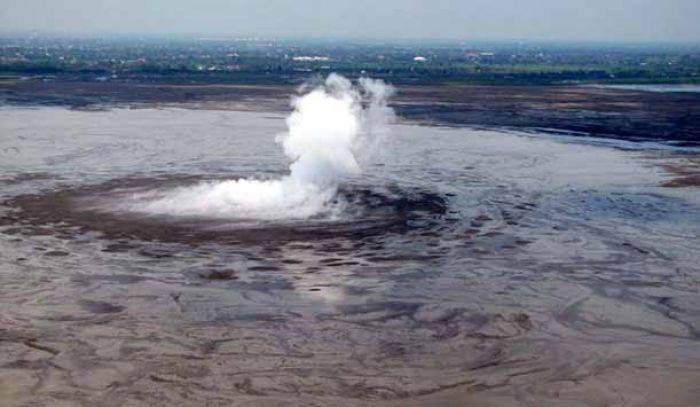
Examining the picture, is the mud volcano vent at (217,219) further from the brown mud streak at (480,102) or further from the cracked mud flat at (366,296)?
the brown mud streak at (480,102)

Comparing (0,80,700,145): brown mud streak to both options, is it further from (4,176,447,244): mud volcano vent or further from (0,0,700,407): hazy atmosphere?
(4,176,447,244): mud volcano vent

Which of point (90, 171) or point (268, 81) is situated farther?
point (268, 81)

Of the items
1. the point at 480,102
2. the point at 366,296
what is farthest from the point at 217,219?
the point at 480,102

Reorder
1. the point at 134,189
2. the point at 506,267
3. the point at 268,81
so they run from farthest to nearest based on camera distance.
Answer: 1. the point at 268,81
2. the point at 134,189
3. the point at 506,267

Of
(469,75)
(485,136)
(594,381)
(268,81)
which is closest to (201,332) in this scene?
(594,381)

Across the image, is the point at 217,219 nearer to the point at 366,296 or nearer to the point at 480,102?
the point at 366,296

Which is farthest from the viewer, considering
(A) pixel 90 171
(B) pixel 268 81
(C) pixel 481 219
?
(B) pixel 268 81

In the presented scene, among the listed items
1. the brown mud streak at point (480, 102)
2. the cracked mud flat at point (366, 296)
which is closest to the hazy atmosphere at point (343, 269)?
the cracked mud flat at point (366, 296)

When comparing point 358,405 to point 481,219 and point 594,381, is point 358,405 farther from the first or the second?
point 481,219
